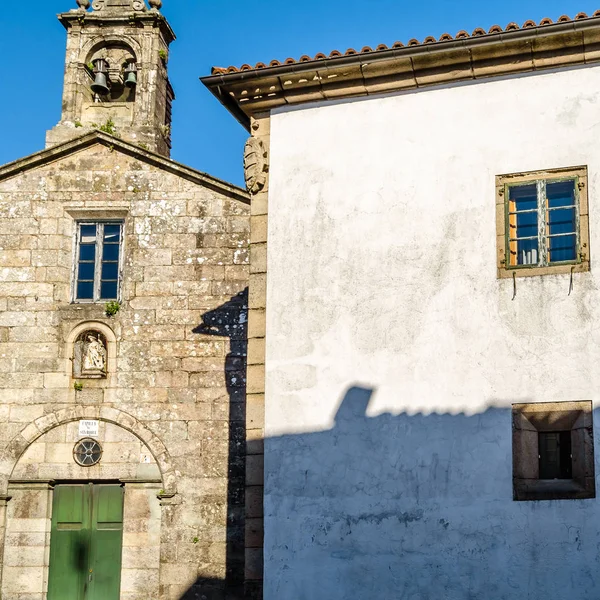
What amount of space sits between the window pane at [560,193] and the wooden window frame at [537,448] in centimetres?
191

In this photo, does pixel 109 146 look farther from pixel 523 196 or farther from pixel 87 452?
pixel 523 196

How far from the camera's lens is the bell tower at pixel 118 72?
20.1m

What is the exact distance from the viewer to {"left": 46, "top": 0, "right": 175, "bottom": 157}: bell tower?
20078 mm

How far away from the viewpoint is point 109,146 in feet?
63.5

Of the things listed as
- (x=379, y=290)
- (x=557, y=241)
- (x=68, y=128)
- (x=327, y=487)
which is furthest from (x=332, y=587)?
(x=68, y=128)

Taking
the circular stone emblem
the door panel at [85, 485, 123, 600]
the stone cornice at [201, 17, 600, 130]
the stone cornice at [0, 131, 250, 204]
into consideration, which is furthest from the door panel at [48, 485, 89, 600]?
the stone cornice at [201, 17, 600, 130]

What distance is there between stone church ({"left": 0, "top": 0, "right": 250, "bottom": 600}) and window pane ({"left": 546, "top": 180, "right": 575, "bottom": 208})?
6210 mm

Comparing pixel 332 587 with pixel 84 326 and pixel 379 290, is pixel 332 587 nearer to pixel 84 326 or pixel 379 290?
pixel 379 290

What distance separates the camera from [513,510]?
1252 cm

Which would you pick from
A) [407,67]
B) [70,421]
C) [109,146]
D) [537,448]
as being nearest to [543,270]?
[537,448]

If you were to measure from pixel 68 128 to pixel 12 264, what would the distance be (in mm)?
2354

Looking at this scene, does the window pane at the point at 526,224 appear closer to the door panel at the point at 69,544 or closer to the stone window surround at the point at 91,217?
the stone window surround at the point at 91,217

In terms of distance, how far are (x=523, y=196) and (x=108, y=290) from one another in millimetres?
7418

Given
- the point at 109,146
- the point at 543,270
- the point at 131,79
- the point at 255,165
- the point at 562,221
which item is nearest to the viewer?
the point at 543,270
